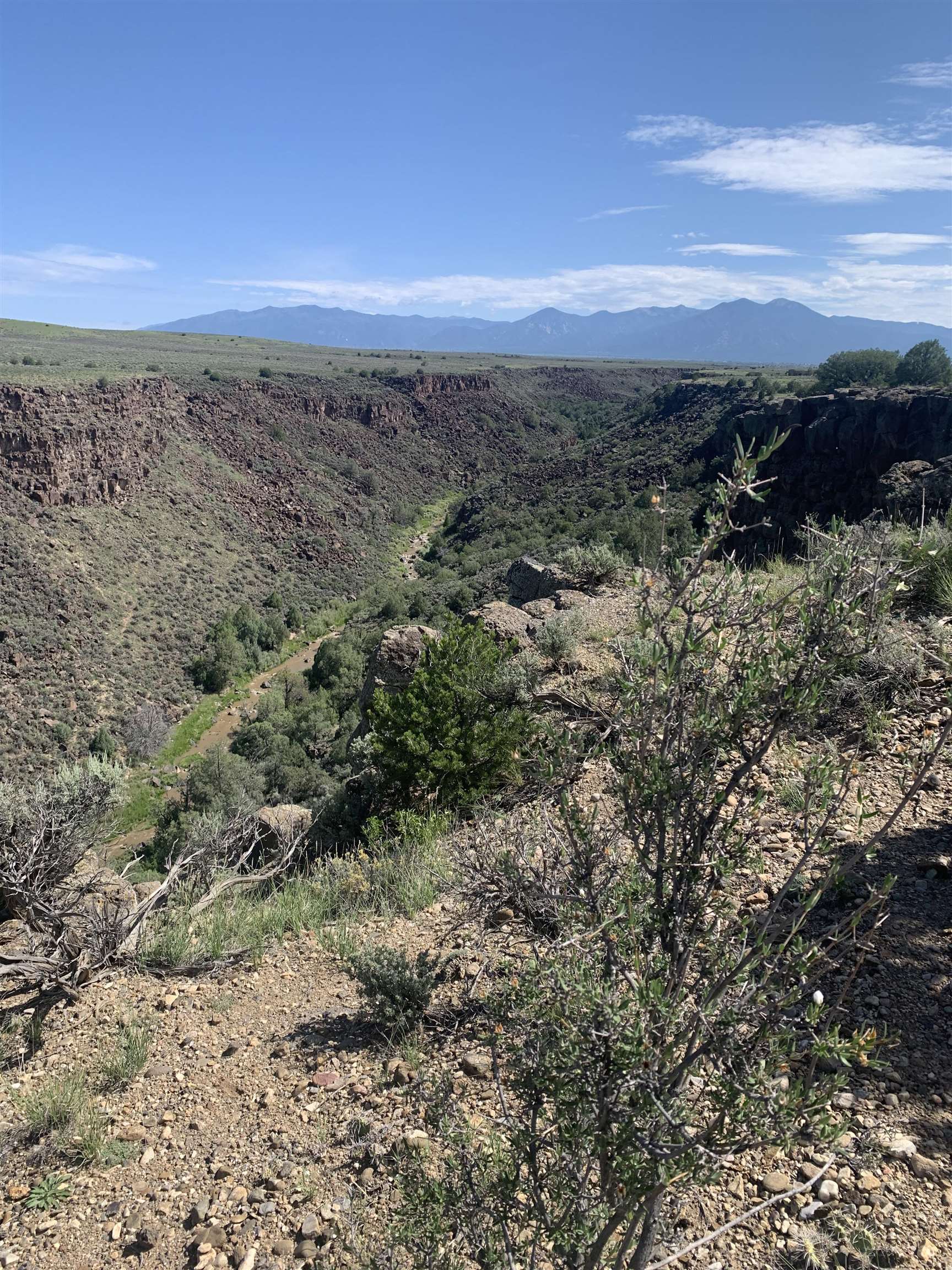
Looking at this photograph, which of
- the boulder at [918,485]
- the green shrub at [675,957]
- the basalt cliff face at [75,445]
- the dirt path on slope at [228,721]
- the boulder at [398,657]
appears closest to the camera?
the green shrub at [675,957]

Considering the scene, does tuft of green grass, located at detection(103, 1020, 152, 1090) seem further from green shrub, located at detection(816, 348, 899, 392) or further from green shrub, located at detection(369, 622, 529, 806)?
green shrub, located at detection(816, 348, 899, 392)

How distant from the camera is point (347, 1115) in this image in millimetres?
3391

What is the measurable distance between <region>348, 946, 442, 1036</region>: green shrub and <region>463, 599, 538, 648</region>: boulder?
15.2 feet

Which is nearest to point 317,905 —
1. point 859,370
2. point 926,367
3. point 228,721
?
point 228,721

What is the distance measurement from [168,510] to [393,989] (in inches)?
1462

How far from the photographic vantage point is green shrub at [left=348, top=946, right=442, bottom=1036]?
3.85 meters

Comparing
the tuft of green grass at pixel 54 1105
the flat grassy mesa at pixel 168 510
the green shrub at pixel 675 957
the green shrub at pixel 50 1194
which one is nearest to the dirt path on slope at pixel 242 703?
the flat grassy mesa at pixel 168 510

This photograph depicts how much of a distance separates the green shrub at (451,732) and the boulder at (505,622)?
932 mm

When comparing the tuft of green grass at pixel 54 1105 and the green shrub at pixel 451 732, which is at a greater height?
the green shrub at pixel 451 732

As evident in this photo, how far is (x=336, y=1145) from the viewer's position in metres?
3.20

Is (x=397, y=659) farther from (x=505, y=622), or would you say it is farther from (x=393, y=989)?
(x=393, y=989)

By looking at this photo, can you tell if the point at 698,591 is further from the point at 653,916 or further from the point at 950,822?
the point at 950,822

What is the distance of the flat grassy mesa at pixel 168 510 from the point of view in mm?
24719

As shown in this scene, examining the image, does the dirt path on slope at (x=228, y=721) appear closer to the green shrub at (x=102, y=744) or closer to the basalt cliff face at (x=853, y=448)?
the green shrub at (x=102, y=744)
